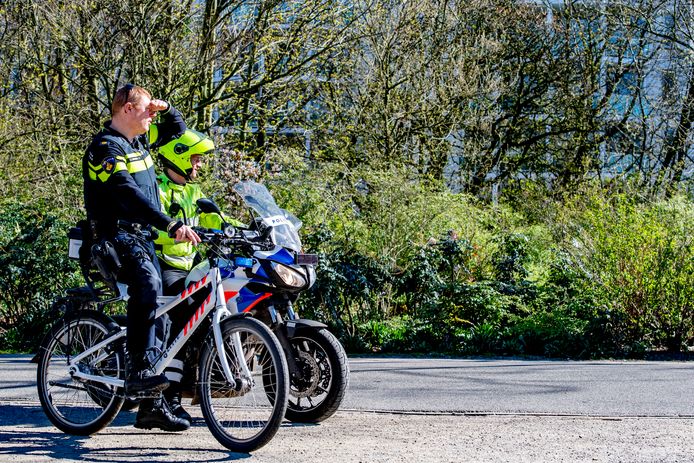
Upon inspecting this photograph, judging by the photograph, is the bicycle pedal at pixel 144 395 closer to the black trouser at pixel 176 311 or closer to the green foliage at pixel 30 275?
the black trouser at pixel 176 311

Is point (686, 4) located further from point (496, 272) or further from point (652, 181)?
point (496, 272)

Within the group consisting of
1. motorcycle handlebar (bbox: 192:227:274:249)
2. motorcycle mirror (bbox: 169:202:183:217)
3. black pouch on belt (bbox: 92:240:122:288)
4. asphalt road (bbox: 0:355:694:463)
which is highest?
motorcycle mirror (bbox: 169:202:183:217)

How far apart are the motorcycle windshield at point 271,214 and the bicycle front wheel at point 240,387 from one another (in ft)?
2.17

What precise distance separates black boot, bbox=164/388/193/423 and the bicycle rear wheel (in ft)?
0.92

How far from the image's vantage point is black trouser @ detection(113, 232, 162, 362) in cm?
534

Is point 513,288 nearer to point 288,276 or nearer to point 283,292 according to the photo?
point 283,292

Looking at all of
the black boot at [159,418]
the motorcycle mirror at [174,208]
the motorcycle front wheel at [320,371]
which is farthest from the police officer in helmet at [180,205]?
the motorcycle front wheel at [320,371]

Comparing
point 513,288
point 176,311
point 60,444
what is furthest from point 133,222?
point 513,288

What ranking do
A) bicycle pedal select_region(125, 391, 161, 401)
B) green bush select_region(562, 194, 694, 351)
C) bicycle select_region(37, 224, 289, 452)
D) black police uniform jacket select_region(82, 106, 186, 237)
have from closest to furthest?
bicycle select_region(37, 224, 289, 452) → black police uniform jacket select_region(82, 106, 186, 237) → bicycle pedal select_region(125, 391, 161, 401) → green bush select_region(562, 194, 694, 351)

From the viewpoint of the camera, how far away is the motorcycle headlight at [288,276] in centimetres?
547

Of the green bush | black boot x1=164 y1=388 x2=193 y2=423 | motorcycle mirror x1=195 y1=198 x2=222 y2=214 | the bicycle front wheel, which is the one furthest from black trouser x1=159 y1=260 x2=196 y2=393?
the green bush

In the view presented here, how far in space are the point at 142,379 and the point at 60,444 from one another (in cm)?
63

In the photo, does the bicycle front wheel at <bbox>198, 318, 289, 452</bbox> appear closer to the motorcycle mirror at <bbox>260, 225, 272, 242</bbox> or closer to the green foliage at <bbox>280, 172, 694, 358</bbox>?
the motorcycle mirror at <bbox>260, 225, 272, 242</bbox>

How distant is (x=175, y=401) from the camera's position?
564 centimetres
